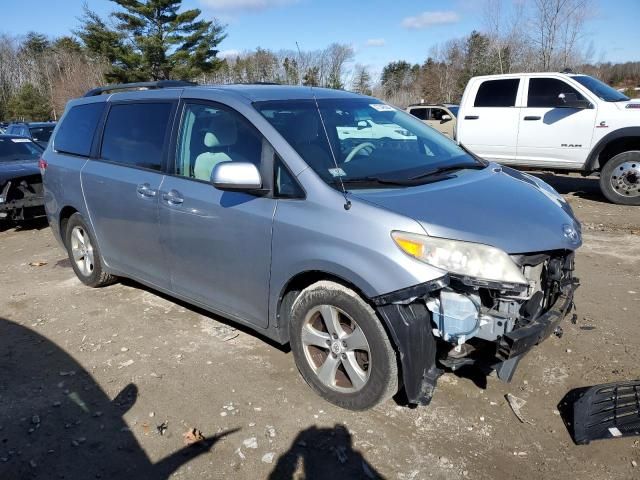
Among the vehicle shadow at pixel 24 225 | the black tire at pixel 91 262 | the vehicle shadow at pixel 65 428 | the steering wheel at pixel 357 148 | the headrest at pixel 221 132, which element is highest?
the headrest at pixel 221 132

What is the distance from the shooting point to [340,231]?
2.84 m

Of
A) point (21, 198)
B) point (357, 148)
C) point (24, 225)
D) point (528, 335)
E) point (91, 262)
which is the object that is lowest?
point (24, 225)

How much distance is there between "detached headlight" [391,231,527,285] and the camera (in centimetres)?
263

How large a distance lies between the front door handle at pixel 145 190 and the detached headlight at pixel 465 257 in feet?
7.03

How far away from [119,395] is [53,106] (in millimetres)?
53049

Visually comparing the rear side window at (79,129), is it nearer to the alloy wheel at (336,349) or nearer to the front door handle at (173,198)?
the front door handle at (173,198)

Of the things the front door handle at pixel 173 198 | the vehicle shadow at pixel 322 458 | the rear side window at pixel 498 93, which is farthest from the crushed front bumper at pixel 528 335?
the rear side window at pixel 498 93

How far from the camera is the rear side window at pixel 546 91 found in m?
8.86

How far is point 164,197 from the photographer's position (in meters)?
3.82

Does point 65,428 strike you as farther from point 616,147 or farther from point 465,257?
point 616,147

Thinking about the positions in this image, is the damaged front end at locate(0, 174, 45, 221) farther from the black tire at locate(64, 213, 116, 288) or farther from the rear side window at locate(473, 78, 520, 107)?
the rear side window at locate(473, 78, 520, 107)

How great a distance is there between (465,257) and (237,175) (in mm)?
1401

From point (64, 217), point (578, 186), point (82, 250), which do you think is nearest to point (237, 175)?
point (82, 250)

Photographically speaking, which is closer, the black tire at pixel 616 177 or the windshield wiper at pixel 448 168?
the windshield wiper at pixel 448 168
